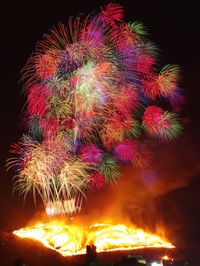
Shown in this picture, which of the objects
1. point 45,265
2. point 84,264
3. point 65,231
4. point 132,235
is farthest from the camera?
point 132,235

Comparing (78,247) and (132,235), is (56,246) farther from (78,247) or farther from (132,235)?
(132,235)

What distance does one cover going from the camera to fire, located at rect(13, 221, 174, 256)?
45.5 m

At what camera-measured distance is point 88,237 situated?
5325 cm

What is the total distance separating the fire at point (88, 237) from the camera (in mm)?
45531

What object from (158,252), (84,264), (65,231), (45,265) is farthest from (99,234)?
(45,265)

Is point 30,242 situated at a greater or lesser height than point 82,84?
lesser

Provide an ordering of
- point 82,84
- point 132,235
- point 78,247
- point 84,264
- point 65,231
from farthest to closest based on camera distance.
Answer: point 132,235, point 65,231, point 78,247, point 84,264, point 82,84

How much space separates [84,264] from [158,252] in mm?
14292

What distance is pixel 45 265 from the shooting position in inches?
1596

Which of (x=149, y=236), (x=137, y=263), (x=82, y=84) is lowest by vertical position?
(x=137, y=263)

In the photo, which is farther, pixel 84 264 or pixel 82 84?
pixel 84 264

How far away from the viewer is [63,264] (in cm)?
4156

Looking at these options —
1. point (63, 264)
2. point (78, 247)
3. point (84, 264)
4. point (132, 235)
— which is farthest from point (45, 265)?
point (132, 235)

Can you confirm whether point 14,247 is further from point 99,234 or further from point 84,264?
point 99,234
